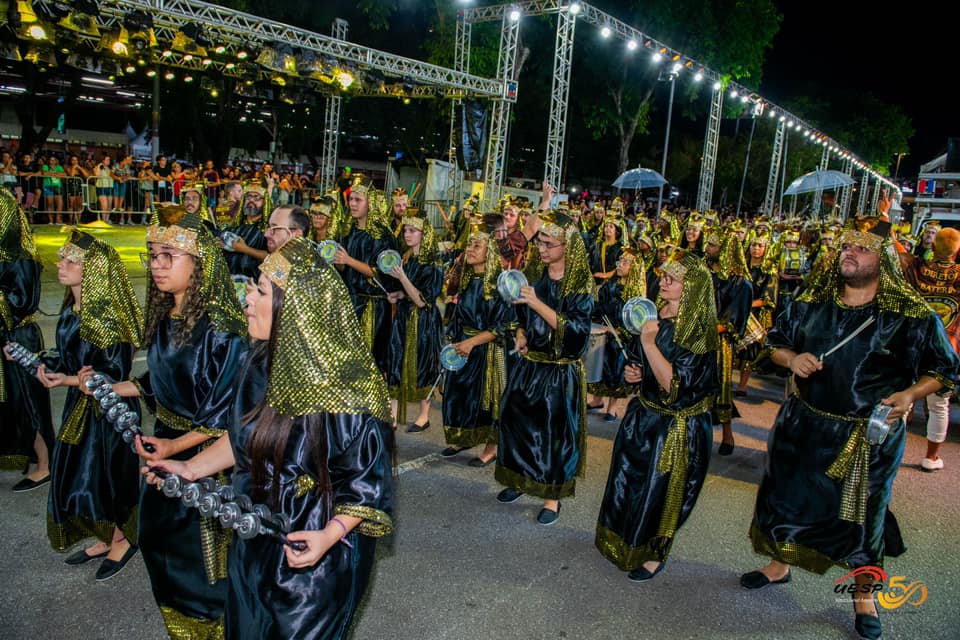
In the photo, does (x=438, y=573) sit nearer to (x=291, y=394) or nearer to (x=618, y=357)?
(x=291, y=394)

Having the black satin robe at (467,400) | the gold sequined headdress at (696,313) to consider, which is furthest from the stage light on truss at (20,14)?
the gold sequined headdress at (696,313)

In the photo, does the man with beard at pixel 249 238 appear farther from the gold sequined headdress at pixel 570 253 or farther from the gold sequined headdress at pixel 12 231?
the gold sequined headdress at pixel 570 253

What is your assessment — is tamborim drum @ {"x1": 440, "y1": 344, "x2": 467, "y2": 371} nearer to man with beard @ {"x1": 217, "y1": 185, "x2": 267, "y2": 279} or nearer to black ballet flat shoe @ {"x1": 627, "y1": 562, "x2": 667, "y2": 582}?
black ballet flat shoe @ {"x1": 627, "y1": 562, "x2": 667, "y2": 582}

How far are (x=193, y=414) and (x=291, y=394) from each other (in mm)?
1246

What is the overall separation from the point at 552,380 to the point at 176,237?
2.78 m

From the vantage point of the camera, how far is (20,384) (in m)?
4.86

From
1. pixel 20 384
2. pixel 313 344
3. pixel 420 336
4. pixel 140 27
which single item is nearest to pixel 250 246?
pixel 420 336

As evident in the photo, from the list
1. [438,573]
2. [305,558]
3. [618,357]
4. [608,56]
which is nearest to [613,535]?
[438,573]

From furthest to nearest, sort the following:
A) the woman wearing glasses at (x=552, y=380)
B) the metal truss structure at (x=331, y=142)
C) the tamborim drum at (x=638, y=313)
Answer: the metal truss structure at (x=331, y=142) < the woman wearing glasses at (x=552, y=380) < the tamborim drum at (x=638, y=313)

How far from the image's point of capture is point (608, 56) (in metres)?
30.3

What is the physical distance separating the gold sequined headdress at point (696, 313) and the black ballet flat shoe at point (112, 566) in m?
3.47

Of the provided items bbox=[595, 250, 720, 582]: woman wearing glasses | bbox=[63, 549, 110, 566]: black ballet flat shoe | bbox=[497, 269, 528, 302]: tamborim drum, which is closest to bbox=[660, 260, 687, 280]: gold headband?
bbox=[595, 250, 720, 582]: woman wearing glasses

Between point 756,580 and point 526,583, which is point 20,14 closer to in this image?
point 526,583

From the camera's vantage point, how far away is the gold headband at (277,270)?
211 cm
